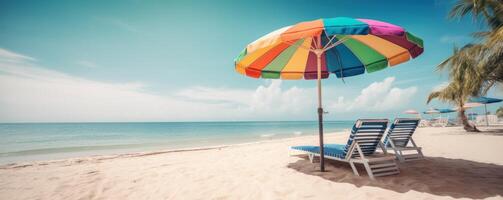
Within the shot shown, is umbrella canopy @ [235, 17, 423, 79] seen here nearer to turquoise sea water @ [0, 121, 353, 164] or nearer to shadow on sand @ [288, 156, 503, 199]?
shadow on sand @ [288, 156, 503, 199]

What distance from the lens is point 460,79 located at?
1118 centimetres

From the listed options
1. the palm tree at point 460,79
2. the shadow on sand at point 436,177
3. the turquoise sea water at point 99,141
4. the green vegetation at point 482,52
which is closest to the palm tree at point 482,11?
the green vegetation at point 482,52

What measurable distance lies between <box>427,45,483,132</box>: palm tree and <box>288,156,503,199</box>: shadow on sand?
641cm

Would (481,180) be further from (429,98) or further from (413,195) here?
(429,98)

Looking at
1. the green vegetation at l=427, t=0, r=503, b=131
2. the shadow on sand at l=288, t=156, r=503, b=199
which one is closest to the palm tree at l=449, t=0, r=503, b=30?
the green vegetation at l=427, t=0, r=503, b=131

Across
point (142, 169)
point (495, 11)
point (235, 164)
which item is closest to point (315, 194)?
point (235, 164)

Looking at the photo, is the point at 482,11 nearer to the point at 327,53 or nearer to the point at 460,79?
the point at 460,79

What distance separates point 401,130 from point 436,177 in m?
1.38

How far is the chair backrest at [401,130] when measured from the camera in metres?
4.54

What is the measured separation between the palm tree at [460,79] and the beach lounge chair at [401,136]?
20.1 ft

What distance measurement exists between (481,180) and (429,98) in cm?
1445

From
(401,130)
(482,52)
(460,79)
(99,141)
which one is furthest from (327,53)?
(99,141)

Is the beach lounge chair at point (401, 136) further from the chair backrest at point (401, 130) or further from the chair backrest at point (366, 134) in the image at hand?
the chair backrest at point (366, 134)

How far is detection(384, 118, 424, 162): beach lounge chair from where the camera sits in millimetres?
4559
